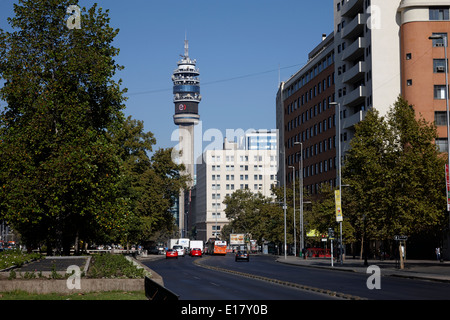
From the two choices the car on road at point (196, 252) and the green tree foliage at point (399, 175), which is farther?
the car on road at point (196, 252)

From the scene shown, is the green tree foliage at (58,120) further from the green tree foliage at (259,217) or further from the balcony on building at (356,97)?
the green tree foliage at (259,217)

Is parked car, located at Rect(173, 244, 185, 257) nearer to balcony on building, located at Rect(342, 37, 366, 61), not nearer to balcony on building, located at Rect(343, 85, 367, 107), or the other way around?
balcony on building, located at Rect(343, 85, 367, 107)

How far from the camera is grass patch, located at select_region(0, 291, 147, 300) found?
21188 millimetres

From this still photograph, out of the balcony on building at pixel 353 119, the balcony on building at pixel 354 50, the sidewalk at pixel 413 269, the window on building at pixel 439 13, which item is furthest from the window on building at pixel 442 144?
the sidewalk at pixel 413 269

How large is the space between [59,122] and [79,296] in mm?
19073

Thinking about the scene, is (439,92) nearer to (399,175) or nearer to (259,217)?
(399,175)

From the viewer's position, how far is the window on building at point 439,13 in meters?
80.9

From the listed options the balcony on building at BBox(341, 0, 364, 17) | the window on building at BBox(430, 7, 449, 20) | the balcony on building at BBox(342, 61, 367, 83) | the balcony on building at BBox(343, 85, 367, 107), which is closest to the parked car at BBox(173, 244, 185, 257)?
the balcony on building at BBox(343, 85, 367, 107)

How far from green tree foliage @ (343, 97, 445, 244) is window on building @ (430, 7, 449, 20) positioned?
30.1 m

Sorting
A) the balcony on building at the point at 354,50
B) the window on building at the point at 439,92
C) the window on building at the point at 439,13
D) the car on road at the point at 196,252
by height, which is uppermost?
the window on building at the point at 439,13

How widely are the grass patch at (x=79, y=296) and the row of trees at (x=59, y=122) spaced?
13.6m

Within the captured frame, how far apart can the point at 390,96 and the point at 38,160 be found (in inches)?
2181

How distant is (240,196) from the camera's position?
180250mm
